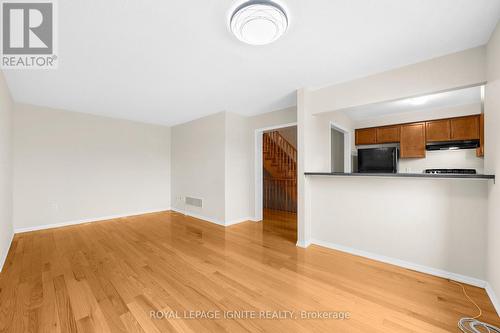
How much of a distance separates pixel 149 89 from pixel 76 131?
236 centimetres

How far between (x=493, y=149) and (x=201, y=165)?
4.25 metres

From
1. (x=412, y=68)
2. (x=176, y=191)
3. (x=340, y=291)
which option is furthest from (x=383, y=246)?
(x=176, y=191)

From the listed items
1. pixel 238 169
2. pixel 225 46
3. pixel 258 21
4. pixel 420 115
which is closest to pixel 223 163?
pixel 238 169

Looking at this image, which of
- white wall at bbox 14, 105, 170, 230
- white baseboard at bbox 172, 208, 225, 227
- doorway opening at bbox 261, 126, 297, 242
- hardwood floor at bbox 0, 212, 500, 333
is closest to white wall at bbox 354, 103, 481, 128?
doorway opening at bbox 261, 126, 297, 242

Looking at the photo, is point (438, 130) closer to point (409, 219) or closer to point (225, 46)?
point (409, 219)

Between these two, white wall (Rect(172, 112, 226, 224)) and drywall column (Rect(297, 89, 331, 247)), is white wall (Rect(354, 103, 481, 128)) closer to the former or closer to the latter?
drywall column (Rect(297, 89, 331, 247))

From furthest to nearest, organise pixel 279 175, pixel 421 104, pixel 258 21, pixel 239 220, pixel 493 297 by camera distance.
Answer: pixel 279 175
pixel 239 220
pixel 421 104
pixel 493 297
pixel 258 21

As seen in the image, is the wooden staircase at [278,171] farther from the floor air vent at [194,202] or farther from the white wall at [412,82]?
the white wall at [412,82]

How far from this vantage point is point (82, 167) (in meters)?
4.10

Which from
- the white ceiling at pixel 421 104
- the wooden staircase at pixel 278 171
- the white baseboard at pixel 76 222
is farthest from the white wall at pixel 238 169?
the white baseboard at pixel 76 222

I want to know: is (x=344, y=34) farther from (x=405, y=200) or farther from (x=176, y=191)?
(x=176, y=191)

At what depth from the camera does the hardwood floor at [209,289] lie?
1458 mm

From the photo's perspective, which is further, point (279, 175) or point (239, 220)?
point (279, 175)

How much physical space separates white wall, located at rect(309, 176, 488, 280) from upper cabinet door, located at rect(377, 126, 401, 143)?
7.92 feet
